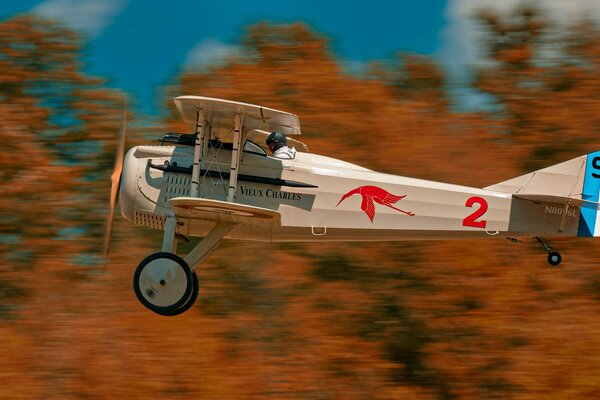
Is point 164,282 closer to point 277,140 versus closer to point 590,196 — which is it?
point 277,140

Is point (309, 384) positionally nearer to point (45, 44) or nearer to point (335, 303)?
point (335, 303)

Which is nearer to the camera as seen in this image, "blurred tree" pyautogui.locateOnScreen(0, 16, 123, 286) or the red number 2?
the red number 2

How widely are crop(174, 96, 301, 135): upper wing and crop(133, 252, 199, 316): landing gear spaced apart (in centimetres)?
139

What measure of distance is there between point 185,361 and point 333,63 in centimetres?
771

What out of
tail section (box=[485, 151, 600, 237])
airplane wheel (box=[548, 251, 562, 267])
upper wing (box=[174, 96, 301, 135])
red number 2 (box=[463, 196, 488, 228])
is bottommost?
airplane wheel (box=[548, 251, 562, 267])

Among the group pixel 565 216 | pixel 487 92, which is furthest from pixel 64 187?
pixel 565 216

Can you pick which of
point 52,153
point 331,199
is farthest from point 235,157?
point 52,153

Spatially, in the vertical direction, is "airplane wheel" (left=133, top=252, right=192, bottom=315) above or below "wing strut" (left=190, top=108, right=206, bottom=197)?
below

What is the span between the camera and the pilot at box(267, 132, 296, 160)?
10312 millimetres

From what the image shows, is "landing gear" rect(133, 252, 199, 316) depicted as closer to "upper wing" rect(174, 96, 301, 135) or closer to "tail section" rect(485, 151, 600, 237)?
"upper wing" rect(174, 96, 301, 135)

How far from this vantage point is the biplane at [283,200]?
10.2 metres

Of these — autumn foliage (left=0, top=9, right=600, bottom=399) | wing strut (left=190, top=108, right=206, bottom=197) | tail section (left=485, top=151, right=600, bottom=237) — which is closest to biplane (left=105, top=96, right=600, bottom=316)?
wing strut (left=190, top=108, right=206, bottom=197)

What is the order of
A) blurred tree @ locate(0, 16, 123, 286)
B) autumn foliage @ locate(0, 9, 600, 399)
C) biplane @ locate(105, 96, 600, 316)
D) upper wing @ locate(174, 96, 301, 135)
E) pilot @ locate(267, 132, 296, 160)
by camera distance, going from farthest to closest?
blurred tree @ locate(0, 16, 123, 286), autumn foliage @ locate(0, 9, 600, 399), pilot @ locate(267, 132, 296, 160), biplane @ locate(105, 96, 600, 316), upper wing @ locate(174, 96, 301, 135)

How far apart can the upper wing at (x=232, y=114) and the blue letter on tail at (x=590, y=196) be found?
2964 mm
